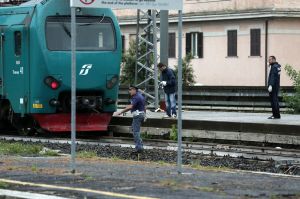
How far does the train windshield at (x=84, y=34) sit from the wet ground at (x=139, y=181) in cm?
725

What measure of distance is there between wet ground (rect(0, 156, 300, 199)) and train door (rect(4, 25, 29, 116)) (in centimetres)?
742

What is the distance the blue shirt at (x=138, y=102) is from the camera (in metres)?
17.8

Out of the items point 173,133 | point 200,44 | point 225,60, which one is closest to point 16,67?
point 173,133

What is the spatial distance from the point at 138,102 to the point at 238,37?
31802 mm

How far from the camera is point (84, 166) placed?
1355cm

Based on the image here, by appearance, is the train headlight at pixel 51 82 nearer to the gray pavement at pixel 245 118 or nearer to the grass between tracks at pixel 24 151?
the gray pavement at pixel 245 118

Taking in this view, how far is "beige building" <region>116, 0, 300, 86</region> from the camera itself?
4728cm

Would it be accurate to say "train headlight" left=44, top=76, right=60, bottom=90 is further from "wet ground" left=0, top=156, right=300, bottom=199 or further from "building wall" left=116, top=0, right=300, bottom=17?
"building wall" left=116, top=0, right=300, bottom=17

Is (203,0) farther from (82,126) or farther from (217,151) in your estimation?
(217,151)

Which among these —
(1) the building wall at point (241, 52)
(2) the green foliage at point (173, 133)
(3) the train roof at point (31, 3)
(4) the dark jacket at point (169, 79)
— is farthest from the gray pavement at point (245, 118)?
(1) the building wall at point (241, 52)

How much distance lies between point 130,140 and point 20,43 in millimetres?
3734

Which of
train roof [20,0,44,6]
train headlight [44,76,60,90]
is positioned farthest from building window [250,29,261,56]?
train headlight [44,76,60,90]

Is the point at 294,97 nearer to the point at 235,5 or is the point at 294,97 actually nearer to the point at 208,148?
the point at 208,148

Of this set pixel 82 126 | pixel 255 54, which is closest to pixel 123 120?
pixel 82 126
